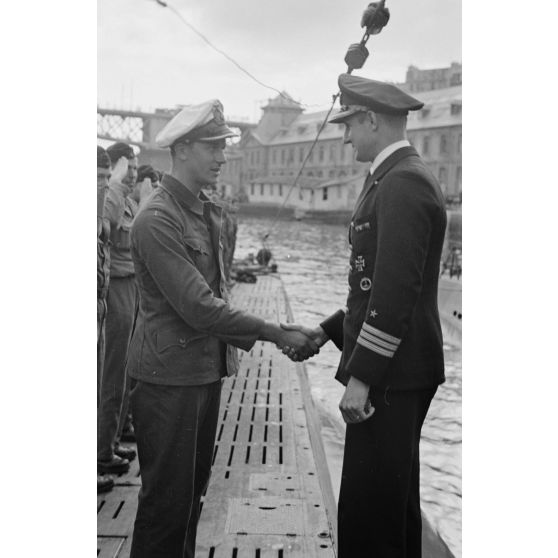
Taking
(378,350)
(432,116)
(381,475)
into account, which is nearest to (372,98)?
(378,350)

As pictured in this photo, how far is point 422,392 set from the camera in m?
2.91

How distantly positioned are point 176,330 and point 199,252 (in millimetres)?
363

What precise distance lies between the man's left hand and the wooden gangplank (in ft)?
3.87

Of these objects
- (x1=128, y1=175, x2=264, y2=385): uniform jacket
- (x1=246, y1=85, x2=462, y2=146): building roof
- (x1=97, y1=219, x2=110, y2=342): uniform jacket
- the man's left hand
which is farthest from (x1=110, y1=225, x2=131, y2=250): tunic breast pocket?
the man's left hand

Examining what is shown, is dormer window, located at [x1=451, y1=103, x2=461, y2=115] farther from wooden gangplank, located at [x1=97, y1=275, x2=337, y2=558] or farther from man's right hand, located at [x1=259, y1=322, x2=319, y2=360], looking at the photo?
man's right hand, located at [x1=259, y1=322, x2=319, y2=360]

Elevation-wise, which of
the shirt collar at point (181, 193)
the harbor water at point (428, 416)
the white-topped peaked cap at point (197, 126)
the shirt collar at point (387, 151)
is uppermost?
the white-topped peaked cap at point (197, 126)

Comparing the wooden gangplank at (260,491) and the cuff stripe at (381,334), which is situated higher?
the cuff stripe at (381,334)

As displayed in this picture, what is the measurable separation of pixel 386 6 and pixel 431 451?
4217mm

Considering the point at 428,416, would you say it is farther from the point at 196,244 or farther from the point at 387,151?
the point at 387,151

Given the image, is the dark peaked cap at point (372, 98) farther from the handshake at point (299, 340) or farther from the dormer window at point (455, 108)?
the dormer window at point (455, 108)

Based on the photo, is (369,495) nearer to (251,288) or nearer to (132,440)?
(132,440)

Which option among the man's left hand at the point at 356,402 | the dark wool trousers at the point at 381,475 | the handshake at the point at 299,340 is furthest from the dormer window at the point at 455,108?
the man's left hand at the point at 356,402

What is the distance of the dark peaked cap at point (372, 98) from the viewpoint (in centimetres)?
278
